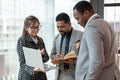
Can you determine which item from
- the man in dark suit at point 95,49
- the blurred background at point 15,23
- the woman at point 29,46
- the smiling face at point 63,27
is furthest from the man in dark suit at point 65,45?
the blurred background at point 15,23

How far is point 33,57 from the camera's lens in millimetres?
2150

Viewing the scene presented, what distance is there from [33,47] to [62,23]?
412mm

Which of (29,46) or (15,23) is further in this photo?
(15,23)

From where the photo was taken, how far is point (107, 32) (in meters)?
1.82

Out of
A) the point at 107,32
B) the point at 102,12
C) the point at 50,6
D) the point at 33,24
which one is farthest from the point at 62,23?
the point at 102,12

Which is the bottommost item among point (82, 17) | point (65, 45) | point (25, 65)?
point (25, 65)

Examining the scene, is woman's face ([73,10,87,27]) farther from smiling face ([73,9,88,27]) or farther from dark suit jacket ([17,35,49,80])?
dark suit jacket ([17,35,49,80])

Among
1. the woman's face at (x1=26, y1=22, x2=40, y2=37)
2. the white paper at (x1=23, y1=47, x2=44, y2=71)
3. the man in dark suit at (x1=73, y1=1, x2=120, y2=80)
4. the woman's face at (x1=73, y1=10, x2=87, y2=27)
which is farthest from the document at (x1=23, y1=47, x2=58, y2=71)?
the woman's face at (x1=73, y1=10, x2=87, y2=27)

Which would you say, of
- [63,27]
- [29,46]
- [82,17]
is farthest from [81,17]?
[29,46]

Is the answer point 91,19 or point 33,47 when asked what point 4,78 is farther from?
point 91,19

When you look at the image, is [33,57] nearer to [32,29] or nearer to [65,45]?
[32,29]

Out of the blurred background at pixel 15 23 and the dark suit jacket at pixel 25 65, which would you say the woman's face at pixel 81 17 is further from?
the blurred background at pixel 15 23

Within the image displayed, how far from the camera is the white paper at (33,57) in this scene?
2119mm

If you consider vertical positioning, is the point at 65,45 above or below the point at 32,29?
below
